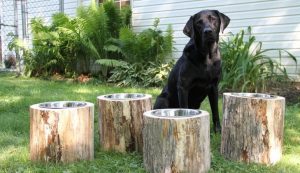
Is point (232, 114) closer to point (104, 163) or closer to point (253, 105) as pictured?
point (253, 105)

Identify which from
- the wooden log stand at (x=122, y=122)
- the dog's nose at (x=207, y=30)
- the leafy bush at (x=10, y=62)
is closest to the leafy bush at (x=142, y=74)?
the dog's nose at (x=207, y=30)

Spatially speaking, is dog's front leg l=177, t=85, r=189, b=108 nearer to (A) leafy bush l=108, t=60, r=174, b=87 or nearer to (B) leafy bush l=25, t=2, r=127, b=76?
(A) leafy bush l=108, t=60, r=174, b=87

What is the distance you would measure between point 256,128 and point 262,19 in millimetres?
5395

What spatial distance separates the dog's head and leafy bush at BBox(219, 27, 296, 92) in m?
2.88

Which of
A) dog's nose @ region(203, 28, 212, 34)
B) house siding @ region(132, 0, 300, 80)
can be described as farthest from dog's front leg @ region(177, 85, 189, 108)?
Result: house siding @ region(132, 0, 300, 80)

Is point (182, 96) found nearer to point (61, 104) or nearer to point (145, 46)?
point (61, 104)

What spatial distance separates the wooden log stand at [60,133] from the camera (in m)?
3.24

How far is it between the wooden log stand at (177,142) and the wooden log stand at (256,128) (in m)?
0.48

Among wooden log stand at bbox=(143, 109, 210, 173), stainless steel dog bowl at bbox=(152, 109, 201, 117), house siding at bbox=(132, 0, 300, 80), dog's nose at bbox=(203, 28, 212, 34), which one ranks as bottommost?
wooden log stand at bbox=(143, 109, 210, 173)

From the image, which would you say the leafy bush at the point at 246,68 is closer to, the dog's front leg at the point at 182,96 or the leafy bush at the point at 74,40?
the dog's front leg at the point at 182,96

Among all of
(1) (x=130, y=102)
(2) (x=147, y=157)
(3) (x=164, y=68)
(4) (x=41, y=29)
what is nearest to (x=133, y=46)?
(3) (x=164, y=68)

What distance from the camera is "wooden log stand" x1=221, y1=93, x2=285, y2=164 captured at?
332 cm

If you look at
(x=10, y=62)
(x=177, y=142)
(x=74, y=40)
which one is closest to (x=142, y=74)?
(x=74, y=40)

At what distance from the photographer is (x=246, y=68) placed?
23.2 feet
